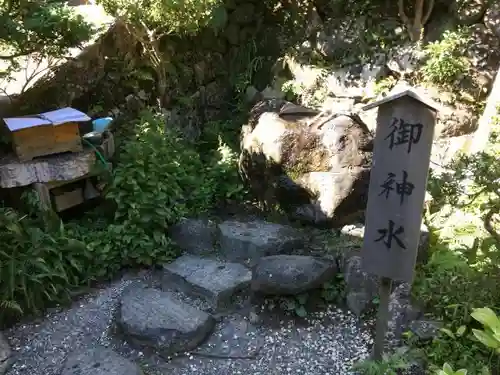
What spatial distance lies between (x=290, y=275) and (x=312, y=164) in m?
1.94

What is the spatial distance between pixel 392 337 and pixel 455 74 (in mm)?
4953

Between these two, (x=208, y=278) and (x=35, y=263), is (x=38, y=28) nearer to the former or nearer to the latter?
(x=35, y=263)

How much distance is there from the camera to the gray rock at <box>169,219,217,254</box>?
19.6ft

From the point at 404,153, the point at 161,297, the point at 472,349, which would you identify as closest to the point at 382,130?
the point at 404,153

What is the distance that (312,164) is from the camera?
618cm

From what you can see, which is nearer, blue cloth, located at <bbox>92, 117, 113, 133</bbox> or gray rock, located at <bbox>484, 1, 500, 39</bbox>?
blue cloth, located at <bbox>92, 117, 113, 133</bbox>

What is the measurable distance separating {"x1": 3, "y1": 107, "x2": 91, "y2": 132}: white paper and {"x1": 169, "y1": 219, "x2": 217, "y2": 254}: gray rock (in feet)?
5.67

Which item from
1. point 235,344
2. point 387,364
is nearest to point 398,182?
point 387,364

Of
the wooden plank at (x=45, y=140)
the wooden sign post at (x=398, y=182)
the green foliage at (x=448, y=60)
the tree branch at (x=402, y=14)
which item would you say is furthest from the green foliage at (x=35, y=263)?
the tree branch at (x=402, y=14)

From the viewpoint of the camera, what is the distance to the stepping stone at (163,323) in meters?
4.36

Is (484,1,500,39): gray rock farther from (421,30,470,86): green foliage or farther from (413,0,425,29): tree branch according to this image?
(413,0,425,29): tree branch

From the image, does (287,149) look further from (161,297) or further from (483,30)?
(483,30)

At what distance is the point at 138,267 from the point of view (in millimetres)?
5711

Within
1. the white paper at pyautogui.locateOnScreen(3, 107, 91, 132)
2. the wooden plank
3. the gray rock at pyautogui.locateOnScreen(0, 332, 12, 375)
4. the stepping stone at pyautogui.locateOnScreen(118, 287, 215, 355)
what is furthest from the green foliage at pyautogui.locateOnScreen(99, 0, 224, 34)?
the gray rock at pyautogui.locateOnScreen(0, 332, 12, 375)
